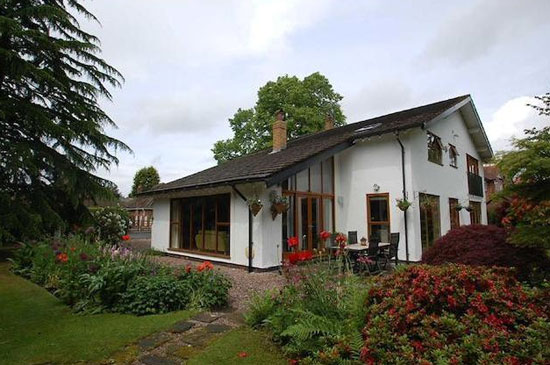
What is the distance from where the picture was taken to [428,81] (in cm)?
1180

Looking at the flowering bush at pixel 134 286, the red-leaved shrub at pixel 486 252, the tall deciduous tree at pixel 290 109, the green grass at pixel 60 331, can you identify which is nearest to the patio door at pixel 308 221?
the red-leaved shrub at pixel 486 252

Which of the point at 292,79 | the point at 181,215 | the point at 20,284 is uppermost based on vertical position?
the point at 292,79

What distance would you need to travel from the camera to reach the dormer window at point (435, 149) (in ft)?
42.5

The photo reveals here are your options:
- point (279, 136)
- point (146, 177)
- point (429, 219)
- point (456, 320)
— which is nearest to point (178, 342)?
point (456, 320)

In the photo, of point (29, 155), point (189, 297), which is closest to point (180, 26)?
point (29, 155)

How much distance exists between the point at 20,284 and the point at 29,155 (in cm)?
530

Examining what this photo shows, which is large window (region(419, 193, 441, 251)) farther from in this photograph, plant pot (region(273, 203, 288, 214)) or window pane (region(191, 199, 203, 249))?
window pane (region(191, 199, 203, 249))

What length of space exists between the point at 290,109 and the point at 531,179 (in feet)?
78.2

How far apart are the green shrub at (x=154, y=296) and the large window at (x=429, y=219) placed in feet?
29.5

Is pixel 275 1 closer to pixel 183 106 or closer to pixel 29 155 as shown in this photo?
pixel 29 155

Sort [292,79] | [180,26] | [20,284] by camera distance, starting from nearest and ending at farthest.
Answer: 1. [20,284]
2. [180,26]
3. [292,79]

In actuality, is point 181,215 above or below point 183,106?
below

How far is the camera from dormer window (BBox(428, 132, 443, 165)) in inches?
511

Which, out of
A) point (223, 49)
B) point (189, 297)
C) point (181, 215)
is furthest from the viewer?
point (181, 215)
